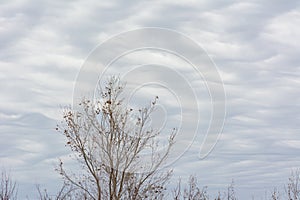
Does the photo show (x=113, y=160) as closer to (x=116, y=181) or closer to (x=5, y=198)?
(x=116, y=181)

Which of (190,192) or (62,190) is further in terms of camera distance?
(190,192)

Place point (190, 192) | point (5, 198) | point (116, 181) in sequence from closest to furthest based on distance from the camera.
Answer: point (116, 181)
point (5, 198)
point (190, 192)

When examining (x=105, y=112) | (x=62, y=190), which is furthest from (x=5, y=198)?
(x=105, y=112)

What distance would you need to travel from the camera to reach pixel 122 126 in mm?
18719

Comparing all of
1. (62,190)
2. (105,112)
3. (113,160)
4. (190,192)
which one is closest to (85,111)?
(105,112)

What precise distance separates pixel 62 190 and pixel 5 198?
6.59 ft

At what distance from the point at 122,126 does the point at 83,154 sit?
1.52m

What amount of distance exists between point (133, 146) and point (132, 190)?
1398 millimetres

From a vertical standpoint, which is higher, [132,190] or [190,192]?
[190,192]

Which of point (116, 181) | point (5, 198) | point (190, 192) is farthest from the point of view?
point (190, 192)

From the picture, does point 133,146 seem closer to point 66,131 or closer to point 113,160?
point 113,160

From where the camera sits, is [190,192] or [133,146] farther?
[190,192]

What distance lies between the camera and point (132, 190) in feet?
61.2

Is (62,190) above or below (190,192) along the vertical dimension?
below
